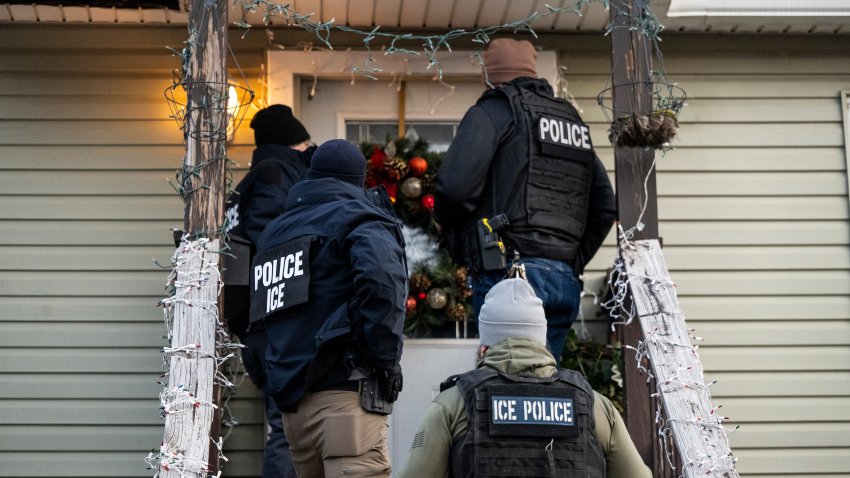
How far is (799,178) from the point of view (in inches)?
252

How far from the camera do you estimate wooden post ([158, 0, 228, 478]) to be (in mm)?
4164

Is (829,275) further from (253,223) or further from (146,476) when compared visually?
(146,476)

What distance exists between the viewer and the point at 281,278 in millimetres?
4074

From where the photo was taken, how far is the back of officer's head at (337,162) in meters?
4.25

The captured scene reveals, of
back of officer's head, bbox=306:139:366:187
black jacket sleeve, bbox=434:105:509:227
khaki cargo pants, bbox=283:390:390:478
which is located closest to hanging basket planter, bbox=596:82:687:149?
black jacket sleeve, bbox=434:105:509:227

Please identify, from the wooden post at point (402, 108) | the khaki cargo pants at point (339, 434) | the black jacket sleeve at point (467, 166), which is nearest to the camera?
the khaki cargo pants at point (339, 434)

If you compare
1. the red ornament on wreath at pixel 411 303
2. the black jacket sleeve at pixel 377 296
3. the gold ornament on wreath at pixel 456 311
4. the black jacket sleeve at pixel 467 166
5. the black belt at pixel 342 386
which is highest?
the black jacket sleeve at pixel 467 166

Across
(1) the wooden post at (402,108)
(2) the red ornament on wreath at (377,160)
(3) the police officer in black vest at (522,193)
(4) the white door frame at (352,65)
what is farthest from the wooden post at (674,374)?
(1) the wooden post at (402,108)

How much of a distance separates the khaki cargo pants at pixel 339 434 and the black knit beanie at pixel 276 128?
189 centimetres

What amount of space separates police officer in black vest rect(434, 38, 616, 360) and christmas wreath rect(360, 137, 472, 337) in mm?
914

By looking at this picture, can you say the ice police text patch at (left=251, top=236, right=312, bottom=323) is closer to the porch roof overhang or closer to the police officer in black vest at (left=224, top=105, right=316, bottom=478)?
the police officer in black vest at (left=224, top=105, right=316, bottom=478)

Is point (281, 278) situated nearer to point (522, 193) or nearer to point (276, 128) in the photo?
point (522, 193)

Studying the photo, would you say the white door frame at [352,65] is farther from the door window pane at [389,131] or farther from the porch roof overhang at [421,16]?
the door window pane at [389,131]

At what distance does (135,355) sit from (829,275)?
4.12m
